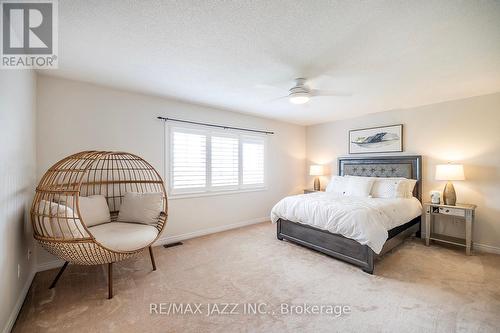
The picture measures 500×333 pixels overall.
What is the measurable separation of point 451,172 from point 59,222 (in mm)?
5045

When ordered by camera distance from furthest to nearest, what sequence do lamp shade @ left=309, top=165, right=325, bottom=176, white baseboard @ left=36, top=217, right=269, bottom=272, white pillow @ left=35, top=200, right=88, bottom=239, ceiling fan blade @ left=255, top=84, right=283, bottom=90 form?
lamp shade @ left=309, top=165, right=325, bottom=176 < ceiling fan blade @ left=255, top=84, right=283, bottom=90 < white baseboard @ left=36, top=217, right=269, bottom=272 < white pillow @ left=35, top=200, right=88, bottom=239

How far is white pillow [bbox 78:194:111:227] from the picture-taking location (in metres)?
2.54

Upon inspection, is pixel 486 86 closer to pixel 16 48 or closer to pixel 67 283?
pixel 16 48

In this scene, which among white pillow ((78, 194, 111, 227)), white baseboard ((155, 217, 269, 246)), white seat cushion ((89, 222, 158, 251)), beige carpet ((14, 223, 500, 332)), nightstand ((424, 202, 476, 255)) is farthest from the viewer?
white baseboard ((155, 217, 269, 246))

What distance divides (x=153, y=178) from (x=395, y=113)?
4.65m

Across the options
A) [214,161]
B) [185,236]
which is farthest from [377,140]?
[185,236]

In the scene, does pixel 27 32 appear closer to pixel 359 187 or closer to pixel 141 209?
pixel 141 209

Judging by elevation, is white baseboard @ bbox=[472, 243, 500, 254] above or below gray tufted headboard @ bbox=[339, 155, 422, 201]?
below

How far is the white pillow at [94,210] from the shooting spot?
254cm

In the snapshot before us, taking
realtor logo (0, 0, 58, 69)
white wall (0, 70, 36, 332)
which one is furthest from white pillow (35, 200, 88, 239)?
realtor logo (0, 0, 58, 69)

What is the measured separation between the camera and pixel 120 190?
316 centimetres

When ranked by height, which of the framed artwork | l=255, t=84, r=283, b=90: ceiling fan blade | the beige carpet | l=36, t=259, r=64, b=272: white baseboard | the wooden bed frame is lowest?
the beige carpet

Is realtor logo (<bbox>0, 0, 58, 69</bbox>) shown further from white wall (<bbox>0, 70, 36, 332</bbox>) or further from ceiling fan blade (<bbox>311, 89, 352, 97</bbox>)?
ceiling fan blade (<bbox>311, 89, 352, 97</bbox>)

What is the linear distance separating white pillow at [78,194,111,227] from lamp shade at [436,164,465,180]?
4.91m
